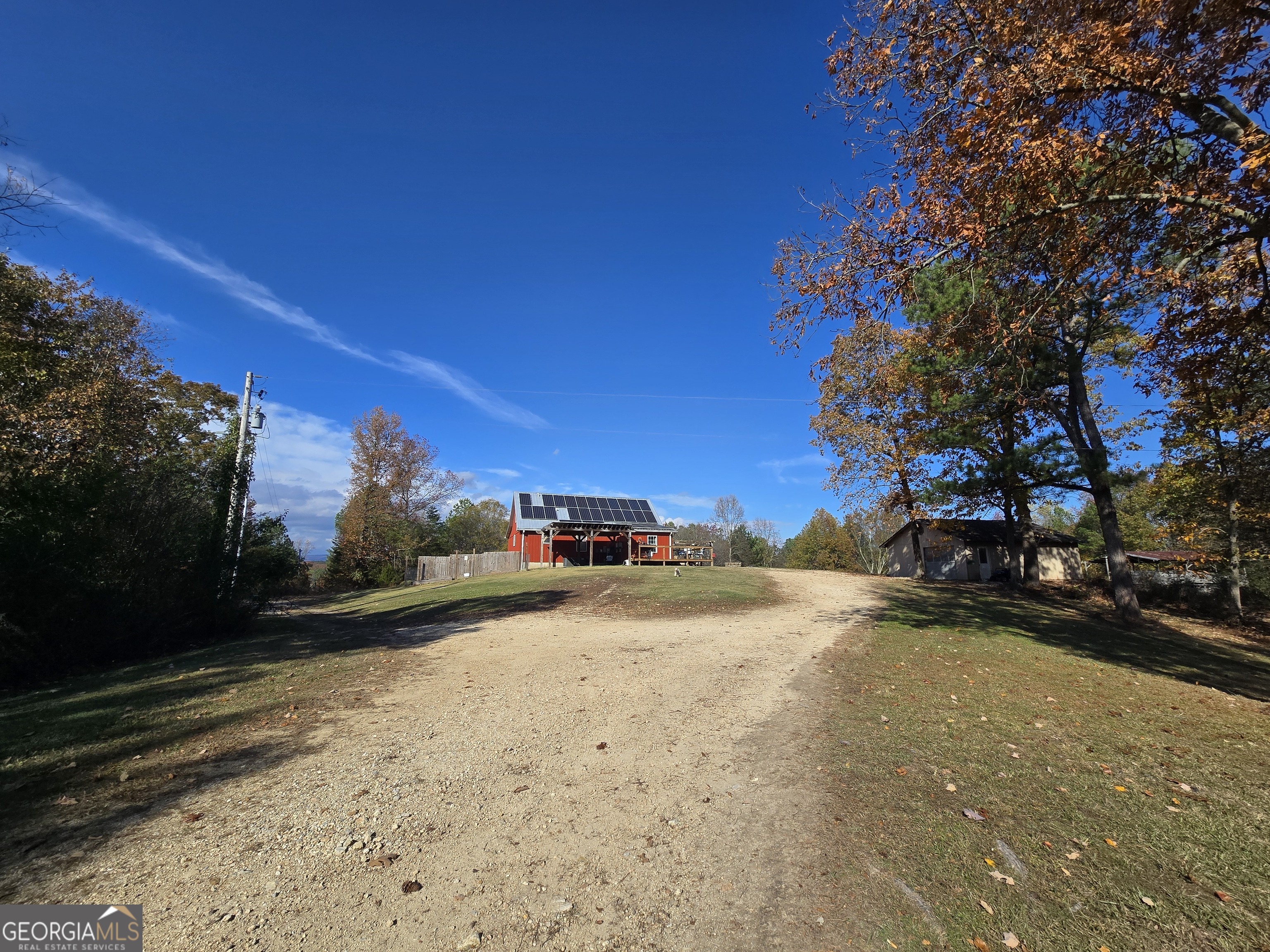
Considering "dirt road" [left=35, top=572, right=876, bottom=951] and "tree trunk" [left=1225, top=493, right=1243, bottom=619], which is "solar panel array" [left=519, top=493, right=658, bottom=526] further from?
"dirt road" [left=35, top=572, right=876, bottom=951]

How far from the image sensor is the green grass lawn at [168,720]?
13.2 feet

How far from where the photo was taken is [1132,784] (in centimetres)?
459

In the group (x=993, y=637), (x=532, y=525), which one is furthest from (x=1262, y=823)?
(x=532, y=525)

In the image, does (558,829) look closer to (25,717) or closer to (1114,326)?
(25,717)

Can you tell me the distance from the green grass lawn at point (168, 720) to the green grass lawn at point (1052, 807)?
5.05m

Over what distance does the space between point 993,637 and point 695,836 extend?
11.2 metres

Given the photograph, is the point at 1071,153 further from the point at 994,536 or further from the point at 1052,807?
the point at 994,536

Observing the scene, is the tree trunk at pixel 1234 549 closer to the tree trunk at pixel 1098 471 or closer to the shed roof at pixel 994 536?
the tree trunk at pixel 1098 471

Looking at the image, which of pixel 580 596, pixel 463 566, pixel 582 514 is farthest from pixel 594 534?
pixel 580 596

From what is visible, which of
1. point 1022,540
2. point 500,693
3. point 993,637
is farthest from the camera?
point 1022,540

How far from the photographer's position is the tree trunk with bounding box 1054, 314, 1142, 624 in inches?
603

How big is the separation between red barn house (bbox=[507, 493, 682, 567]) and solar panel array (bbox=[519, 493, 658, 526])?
52 millimetres

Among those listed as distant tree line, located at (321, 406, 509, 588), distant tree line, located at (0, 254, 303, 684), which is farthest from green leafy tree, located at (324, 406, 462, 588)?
distant tree line, located at (0, 254, 303, 684)

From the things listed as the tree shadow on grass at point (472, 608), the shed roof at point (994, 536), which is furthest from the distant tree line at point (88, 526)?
the shed roof at point (994, 536)
